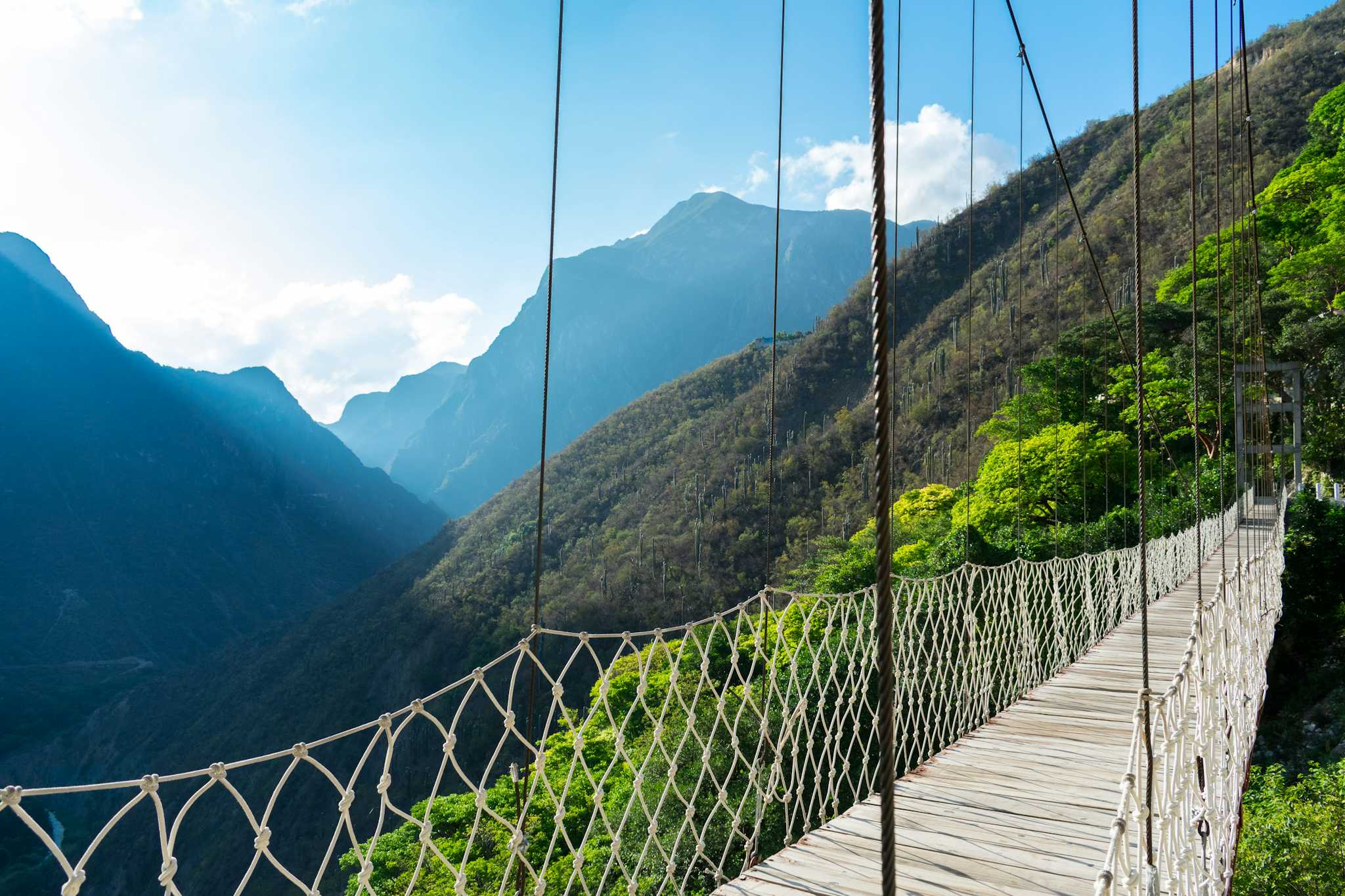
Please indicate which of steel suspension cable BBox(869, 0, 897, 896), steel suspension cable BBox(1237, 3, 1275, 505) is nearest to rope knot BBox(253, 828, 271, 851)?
steel suspension cable BBox(869, 0, 897, 896)

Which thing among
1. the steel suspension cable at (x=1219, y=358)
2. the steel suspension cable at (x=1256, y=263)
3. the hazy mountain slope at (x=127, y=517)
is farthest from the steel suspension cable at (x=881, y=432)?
the hazy mountain slope at (x=127, y=517)

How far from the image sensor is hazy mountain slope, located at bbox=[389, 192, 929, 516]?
278ft

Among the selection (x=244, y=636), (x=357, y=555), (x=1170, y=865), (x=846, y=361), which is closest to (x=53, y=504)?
(x=244, y=636)

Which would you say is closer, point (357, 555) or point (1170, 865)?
point (1170, 865)

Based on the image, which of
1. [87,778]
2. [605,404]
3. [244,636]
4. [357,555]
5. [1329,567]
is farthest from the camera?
[605,404]

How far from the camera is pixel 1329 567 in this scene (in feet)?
27.1

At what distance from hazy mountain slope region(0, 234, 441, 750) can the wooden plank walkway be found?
45351 mm

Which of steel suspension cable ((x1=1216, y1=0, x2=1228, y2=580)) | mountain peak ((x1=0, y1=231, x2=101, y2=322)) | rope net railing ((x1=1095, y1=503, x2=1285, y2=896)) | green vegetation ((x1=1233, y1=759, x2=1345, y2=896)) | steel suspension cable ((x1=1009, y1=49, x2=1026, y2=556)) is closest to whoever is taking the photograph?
rope net railing ((x1=1095, y1=503, x2=1285, y2=896))

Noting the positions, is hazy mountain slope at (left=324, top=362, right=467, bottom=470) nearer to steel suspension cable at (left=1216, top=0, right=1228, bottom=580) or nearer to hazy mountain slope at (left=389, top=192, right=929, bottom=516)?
hazy mountain slope at (left=389, top=192, right=929, bottom=516)

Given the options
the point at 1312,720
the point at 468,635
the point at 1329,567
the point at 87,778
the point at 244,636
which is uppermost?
the point at 1329,567

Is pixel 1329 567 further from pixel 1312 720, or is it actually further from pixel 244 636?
pixel 244 636

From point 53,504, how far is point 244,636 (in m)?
13.7

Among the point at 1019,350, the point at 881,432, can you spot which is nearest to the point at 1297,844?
the point at 881,432

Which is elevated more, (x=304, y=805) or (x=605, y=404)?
(x=605, y=404)
